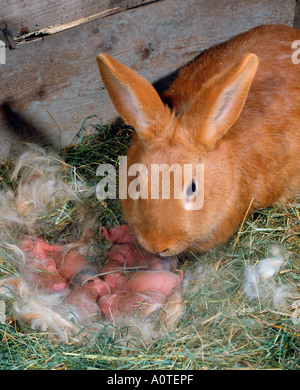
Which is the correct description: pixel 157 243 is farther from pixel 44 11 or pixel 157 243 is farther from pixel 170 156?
pixel 44 11

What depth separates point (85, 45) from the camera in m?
3.90

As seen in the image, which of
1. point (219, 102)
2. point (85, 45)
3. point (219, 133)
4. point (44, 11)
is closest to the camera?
point (219, 102)

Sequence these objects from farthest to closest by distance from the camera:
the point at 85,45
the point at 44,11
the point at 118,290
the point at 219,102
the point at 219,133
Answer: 1. the point at 85,45
2. the point at 44,11
3. the point at 118,290
4. the point at 219,133
5. the point at 219,102

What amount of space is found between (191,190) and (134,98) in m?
0.64

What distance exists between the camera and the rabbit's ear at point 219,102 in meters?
2.80

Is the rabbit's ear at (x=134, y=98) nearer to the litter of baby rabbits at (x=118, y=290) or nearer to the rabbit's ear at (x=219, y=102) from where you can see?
the rabbit's ear at (x=219, y=102)

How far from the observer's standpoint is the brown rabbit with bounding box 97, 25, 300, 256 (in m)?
2.91

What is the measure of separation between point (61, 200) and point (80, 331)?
51.0 inches

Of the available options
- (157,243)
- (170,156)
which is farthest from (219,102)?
(157,243)

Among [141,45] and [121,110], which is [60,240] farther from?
[141,45]

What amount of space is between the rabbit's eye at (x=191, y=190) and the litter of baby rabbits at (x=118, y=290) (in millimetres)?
631

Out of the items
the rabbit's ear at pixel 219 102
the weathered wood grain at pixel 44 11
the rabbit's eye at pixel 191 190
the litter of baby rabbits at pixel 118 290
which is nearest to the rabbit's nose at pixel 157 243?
the rabbit's eye at pixel 191 190

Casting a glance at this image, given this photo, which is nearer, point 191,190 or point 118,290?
point 191,190

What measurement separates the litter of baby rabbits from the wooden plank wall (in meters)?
0.33
